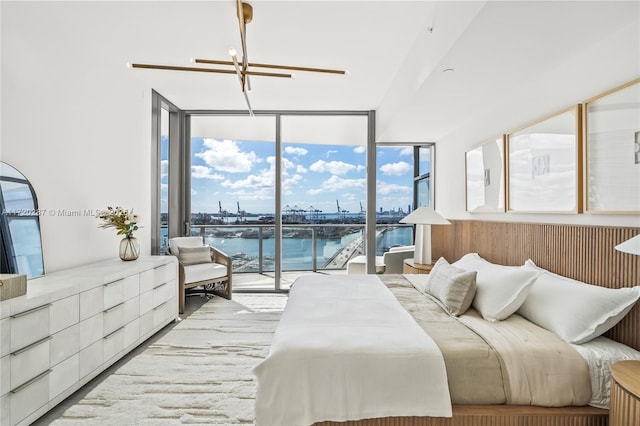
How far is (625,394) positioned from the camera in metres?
1.25

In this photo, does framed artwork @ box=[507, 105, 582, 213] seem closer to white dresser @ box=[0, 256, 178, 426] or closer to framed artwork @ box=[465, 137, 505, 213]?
framed artwork @ box=[465, 137, 505, 213]

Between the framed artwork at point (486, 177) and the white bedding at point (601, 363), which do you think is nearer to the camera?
the white bedding at point (601, 363)

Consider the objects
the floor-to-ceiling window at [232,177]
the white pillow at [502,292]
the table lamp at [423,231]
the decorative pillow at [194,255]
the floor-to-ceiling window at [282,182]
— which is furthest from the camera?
the floor-to-ceiling window at [232,177]

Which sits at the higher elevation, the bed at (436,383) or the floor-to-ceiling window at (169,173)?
the floor-to-ceiling window at (169,173)

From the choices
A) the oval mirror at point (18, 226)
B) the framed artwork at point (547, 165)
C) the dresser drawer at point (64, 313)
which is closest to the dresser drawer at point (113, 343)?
the dresser drawer at point (64, 313)

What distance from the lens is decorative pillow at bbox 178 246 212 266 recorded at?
4.41m

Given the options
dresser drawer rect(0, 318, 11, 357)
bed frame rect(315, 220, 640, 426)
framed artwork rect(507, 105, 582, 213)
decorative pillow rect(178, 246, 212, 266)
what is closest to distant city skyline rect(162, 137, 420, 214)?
decorative pillow rect(178, 246, 212, 266)

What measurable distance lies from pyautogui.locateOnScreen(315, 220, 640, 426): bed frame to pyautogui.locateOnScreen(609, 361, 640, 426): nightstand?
183mm

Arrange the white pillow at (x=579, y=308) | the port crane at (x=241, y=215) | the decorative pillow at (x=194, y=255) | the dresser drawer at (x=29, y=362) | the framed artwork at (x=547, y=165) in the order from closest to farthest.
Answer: the white pillow at (x=579, y=308) < the dresser drawer at (x=29, y=362) < the framed artwork at (x=547, y=165) < the decorative pillow at (x=194, y=255) < the port crane at (x=241, y=215)

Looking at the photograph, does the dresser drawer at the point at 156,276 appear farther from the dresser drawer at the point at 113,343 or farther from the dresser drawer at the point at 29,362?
the dresser drawer at the point at 29,362

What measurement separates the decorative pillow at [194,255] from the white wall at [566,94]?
11.1ft

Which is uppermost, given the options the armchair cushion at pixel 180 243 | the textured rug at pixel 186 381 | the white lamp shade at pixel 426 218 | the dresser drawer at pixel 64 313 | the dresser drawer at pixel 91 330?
the white lamp shade at pixel 426 218

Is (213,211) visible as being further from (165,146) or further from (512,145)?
(512,145)

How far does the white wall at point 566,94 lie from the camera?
5.89ft
